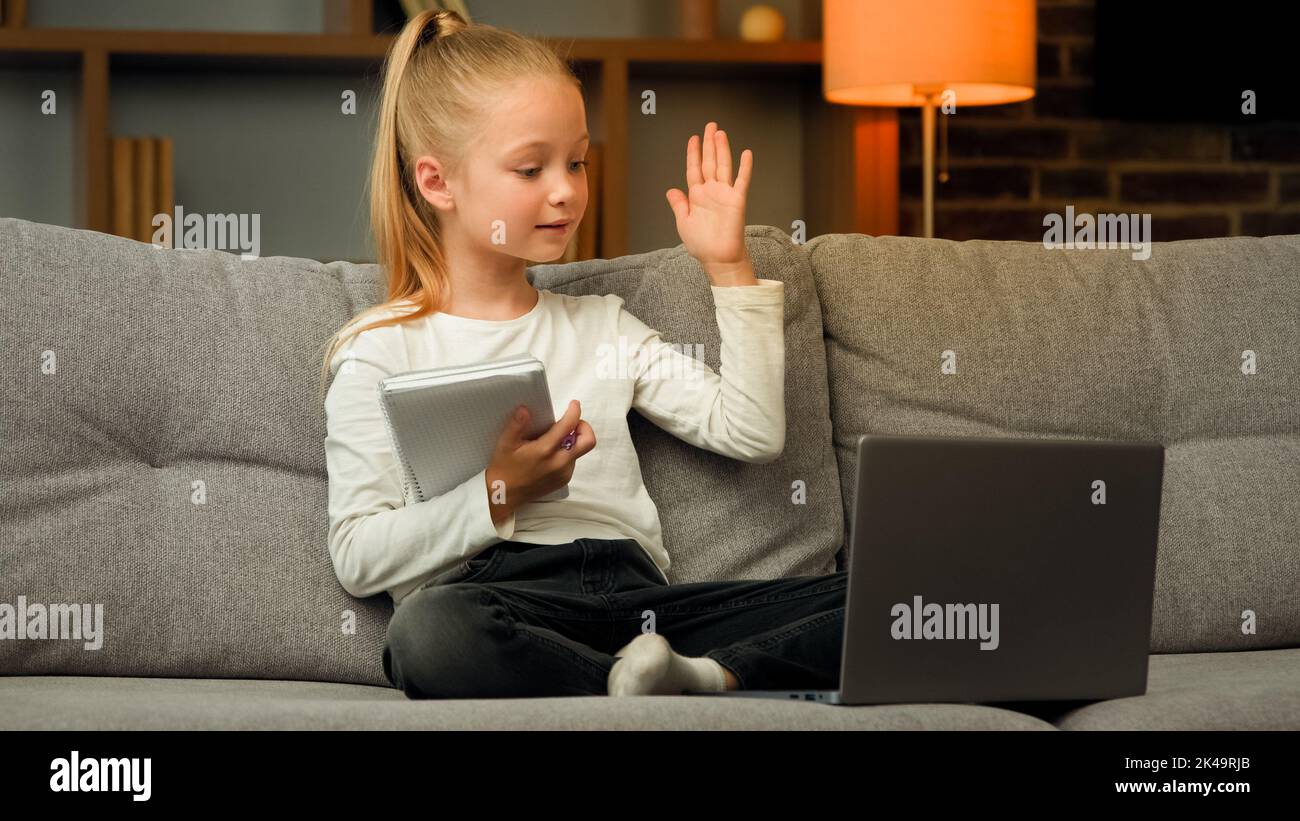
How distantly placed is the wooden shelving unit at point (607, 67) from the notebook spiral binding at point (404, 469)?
Result: 1.52m

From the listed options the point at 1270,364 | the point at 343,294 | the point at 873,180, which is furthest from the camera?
the point at 873,180

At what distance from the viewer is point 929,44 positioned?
8.30ft

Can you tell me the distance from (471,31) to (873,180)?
1.49 meters

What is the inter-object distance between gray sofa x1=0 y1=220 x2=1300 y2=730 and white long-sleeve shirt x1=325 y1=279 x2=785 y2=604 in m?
0.05

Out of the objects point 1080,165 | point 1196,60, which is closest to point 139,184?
point 1080,165

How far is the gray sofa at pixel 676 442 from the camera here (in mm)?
1304

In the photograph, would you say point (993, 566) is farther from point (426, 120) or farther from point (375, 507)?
point (426, 120)

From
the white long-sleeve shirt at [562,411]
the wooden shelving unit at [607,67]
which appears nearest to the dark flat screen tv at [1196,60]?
the wooden shelving unit at [607,67]

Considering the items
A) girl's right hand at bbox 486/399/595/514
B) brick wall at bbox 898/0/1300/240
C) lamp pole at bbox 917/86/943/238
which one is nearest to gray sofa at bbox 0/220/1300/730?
girl's right hand at bbox 486/399/595/514

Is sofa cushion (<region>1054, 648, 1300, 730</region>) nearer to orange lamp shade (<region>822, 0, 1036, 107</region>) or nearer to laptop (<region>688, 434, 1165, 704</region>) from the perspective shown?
laptop (<region>688, 434, 1165, 704</region>)

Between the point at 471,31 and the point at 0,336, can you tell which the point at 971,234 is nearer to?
the point at 471,31

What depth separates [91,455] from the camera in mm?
1396

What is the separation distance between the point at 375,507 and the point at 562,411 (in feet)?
0.79

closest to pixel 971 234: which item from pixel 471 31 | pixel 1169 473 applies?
pixel 1169 473
